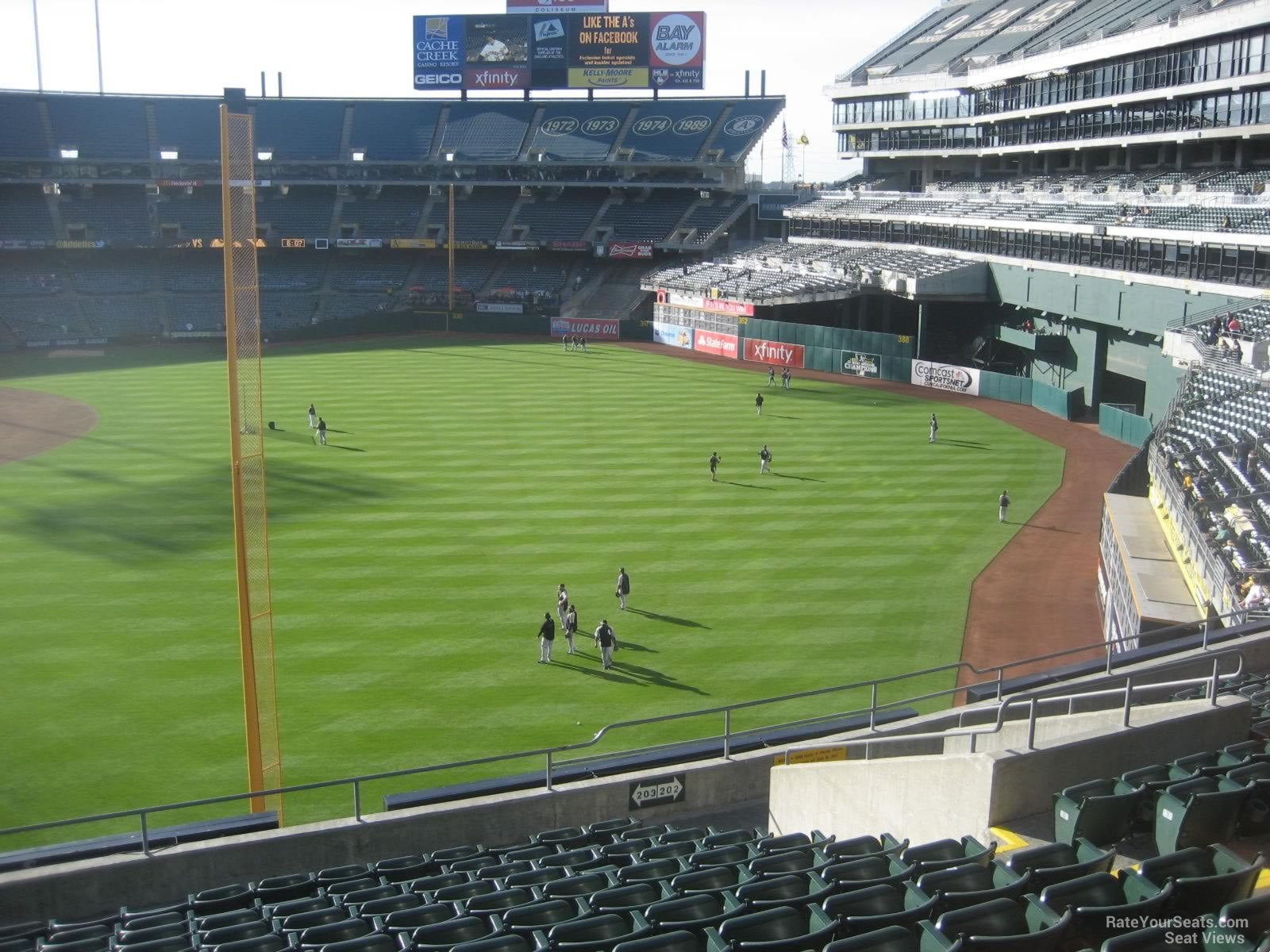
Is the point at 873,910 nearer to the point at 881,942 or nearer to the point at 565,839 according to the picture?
the point at 881,942

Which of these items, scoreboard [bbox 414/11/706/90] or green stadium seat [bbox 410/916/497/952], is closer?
green stadium seat [bbox 410/916/497/952]

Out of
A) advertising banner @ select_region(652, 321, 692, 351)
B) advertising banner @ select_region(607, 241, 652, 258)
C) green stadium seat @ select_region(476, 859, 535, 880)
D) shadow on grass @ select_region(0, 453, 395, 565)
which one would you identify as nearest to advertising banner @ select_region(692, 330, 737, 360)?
advertising banner @ select_region(652, 321, 692, 351)

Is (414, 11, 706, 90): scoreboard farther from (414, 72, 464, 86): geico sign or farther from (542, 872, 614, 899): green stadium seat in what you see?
(542, 872, 614, 899): green stadium seat

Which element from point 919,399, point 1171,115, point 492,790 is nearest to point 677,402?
point 919,399

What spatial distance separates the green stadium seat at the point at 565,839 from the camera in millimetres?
12320

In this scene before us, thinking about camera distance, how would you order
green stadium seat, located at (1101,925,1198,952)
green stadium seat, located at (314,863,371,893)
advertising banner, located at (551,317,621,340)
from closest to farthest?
green stadium seat, located at (1101,925,1198,952) < green stadium seat, located at (314,863,371,893) < advertising banner, located at (551,317,621,340)

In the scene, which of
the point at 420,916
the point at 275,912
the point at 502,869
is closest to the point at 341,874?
the point at 275,912

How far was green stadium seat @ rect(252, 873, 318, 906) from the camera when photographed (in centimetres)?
1083

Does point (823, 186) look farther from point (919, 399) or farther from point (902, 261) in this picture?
point (919, 399)

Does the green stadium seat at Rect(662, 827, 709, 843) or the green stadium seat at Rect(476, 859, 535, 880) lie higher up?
the green stadium seat at Rect(476, 859, 535, 880)

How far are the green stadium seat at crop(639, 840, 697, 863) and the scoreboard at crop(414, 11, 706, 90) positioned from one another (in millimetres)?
76290

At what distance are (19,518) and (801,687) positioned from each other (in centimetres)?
2202

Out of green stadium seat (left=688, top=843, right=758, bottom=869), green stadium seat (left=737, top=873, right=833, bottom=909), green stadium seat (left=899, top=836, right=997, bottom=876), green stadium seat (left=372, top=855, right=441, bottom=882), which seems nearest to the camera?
green stadium seat (left=737, top=873, right=833, bottom=909)

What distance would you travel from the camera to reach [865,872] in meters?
8.95
